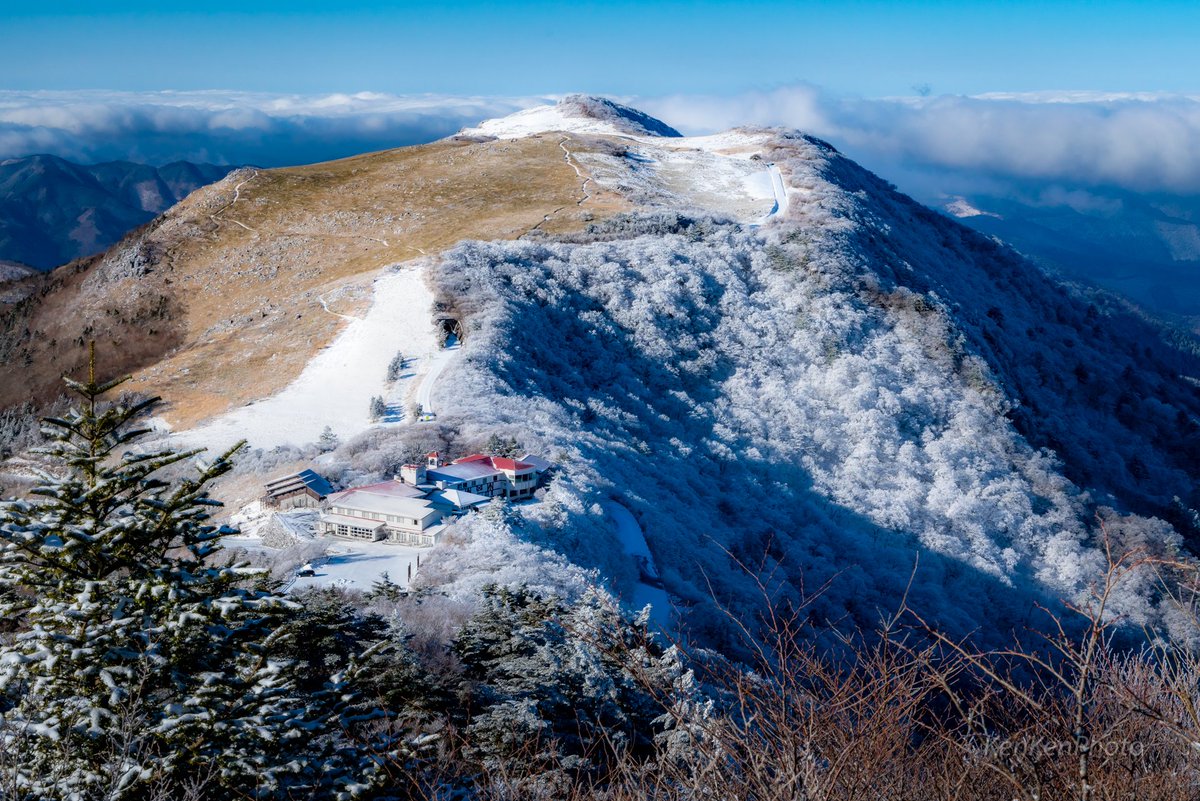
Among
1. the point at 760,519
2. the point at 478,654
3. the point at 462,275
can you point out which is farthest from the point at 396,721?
the point at 462,275

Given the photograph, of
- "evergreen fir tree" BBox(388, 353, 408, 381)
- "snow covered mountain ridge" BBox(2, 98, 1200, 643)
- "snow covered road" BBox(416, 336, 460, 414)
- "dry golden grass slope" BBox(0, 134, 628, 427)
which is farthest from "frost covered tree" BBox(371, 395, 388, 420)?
"dry golden grass slope" BBox(0, 134, 628, 427)

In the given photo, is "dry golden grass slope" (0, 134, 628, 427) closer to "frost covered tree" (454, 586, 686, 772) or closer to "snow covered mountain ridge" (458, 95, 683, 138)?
"frost covered tree" (454, 586, 686, 772)

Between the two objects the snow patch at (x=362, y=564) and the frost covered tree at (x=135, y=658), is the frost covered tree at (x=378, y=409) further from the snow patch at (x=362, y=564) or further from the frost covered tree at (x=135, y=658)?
the frost covered tree at (x=135, y=658)

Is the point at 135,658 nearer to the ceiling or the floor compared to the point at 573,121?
nearer to the floor

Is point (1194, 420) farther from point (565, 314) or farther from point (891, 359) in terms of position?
point (565, 314)

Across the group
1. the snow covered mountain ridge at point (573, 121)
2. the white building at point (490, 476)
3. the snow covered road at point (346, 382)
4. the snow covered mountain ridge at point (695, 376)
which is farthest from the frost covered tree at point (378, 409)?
the snow covered mountain ridge at point (573, 121)

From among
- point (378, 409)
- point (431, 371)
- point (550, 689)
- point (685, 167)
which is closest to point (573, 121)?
point (685, 167)

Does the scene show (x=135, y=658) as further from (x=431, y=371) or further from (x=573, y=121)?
(x=573, y=121)

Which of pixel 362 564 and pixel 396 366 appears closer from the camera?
pixel 362 564
